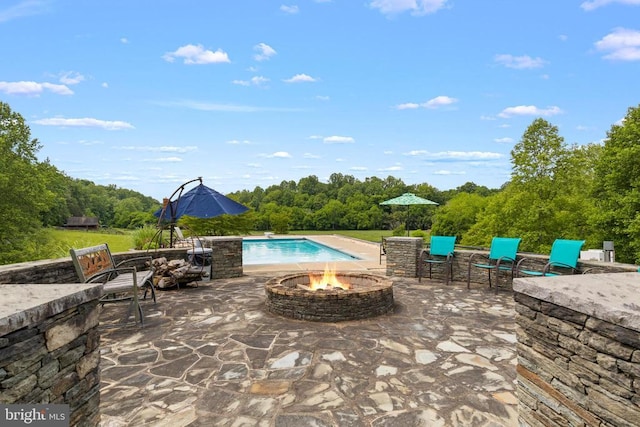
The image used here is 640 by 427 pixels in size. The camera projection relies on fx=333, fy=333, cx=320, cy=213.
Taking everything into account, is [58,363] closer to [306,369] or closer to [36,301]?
[36,301]

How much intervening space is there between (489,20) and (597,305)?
31.4ft

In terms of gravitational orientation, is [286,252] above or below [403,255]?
below

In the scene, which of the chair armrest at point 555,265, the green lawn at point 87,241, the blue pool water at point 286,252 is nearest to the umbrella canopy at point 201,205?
the green lawn at point 87,241

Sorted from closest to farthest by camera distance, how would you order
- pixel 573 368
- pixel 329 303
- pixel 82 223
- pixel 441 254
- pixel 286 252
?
pixel 573 368
pixel 329 303
pixel 441 254
pixel 286 252
pixel 82 223

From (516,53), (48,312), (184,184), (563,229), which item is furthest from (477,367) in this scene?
(563,229)

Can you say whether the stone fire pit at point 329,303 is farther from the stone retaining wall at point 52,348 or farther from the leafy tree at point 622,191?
the leafy tree at point 622,191

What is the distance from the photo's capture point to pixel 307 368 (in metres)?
2.97

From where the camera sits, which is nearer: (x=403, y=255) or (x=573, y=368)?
(x=573, y=368)

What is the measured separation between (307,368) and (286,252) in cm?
1447

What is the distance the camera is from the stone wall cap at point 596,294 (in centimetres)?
143

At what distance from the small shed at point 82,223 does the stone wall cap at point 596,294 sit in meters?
49.4

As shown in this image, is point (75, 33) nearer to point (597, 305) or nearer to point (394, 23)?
point (394, 23)

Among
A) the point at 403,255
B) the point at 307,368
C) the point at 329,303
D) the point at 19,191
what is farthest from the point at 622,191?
the point at 19,191

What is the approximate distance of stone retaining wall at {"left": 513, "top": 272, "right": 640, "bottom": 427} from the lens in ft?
4.64
